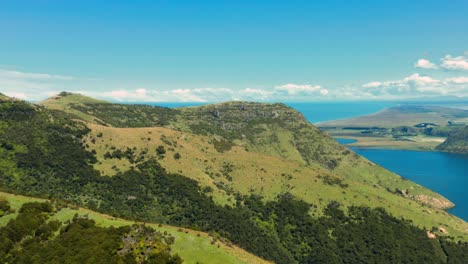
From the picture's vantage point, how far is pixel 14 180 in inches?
6575

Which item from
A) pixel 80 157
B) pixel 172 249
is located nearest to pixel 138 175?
pixel 80 157

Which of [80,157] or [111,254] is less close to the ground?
[111,254]

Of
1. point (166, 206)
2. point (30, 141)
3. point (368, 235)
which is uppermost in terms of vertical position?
point (30, 141)

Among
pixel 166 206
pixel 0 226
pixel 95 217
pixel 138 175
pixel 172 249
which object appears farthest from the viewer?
pixel 138 175

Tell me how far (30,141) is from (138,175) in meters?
67.5

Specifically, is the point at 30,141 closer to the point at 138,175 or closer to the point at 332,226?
the point at 138,175

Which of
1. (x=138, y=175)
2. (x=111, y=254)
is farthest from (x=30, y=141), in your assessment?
(x=111, y=254)

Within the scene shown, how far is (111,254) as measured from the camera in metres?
51.3

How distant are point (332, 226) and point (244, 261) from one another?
147m

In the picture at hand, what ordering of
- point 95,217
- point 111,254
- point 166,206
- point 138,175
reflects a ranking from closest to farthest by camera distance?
point 111,254
point 95,217
point 166,206
point 138,175

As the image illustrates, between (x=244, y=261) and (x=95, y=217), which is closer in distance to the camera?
(x=244, y=261)

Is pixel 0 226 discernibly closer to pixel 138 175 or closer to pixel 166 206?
pixel 166 206

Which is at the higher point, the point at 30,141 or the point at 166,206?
the point at 30,141

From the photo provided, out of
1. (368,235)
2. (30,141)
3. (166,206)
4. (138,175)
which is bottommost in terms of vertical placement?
(368,235)
